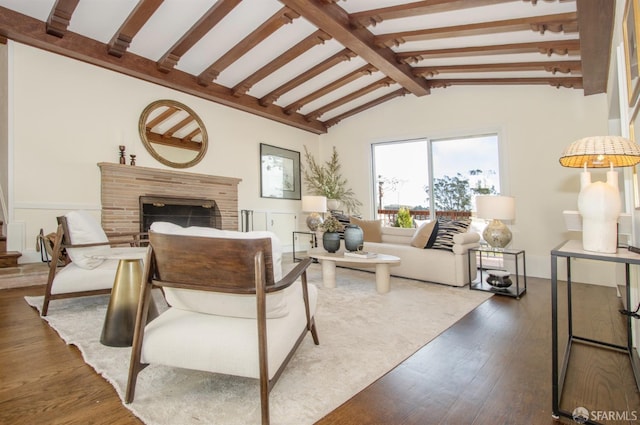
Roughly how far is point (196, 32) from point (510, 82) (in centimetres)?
460

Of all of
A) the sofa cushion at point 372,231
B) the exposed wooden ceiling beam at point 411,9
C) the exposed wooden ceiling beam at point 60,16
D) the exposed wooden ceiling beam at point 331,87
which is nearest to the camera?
the exposed wooden ceiling beam at point 411,9

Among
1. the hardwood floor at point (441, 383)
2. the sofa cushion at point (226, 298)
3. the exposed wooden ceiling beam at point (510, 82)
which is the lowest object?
the hardwood floor at point (441, 383)

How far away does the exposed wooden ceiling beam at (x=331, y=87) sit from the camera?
528cm

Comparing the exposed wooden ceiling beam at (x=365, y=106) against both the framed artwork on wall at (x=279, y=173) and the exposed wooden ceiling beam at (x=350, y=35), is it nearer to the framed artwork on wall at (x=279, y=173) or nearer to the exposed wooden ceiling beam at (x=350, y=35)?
the exposed wooden ceiling beam at (x=350, y=35)

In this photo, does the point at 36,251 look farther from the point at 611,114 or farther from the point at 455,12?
the point at 611,114

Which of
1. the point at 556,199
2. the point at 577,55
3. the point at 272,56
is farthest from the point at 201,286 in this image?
the point at 556,199

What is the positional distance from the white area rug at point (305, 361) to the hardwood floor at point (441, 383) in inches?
A: 3.2

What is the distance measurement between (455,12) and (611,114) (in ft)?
6.86

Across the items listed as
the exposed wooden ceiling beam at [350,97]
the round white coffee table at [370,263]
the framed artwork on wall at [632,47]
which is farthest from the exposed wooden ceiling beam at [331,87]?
the framed artwork on wall at [632,47]

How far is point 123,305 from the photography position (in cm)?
207

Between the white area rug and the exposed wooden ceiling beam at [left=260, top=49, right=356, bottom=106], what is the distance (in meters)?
3.53

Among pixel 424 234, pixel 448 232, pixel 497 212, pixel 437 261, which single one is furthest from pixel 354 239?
pixel 497 212

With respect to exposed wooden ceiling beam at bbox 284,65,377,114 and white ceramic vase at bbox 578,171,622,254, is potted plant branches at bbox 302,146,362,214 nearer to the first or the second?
exposed wooden ceiling beam at bbox 284,65,377,114

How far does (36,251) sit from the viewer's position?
377 centimetres
